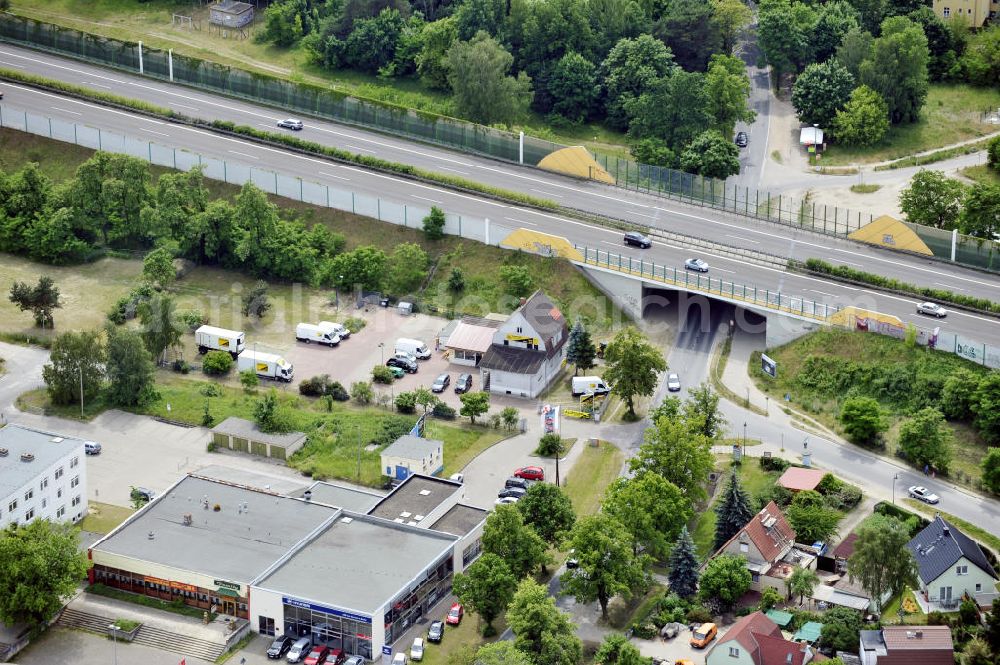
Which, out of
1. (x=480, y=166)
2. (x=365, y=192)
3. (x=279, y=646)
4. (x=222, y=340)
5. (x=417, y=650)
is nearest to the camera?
(x=417, y=650)

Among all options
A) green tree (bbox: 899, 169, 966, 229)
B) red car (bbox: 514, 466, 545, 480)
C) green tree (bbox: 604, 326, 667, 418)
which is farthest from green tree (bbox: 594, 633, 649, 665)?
green tree (bbox: 899, 169, 966, 229)

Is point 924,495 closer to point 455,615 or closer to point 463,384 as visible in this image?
point 455,615

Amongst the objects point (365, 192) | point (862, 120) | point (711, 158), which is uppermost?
point (862, 120)

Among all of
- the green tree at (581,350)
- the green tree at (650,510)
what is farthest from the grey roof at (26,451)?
the green tree at (581,350)

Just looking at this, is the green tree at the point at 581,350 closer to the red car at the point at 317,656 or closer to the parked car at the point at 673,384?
the parked car at the point at 673,384

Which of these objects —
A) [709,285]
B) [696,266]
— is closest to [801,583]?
[709,285]

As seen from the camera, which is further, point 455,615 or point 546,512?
point 546,512
